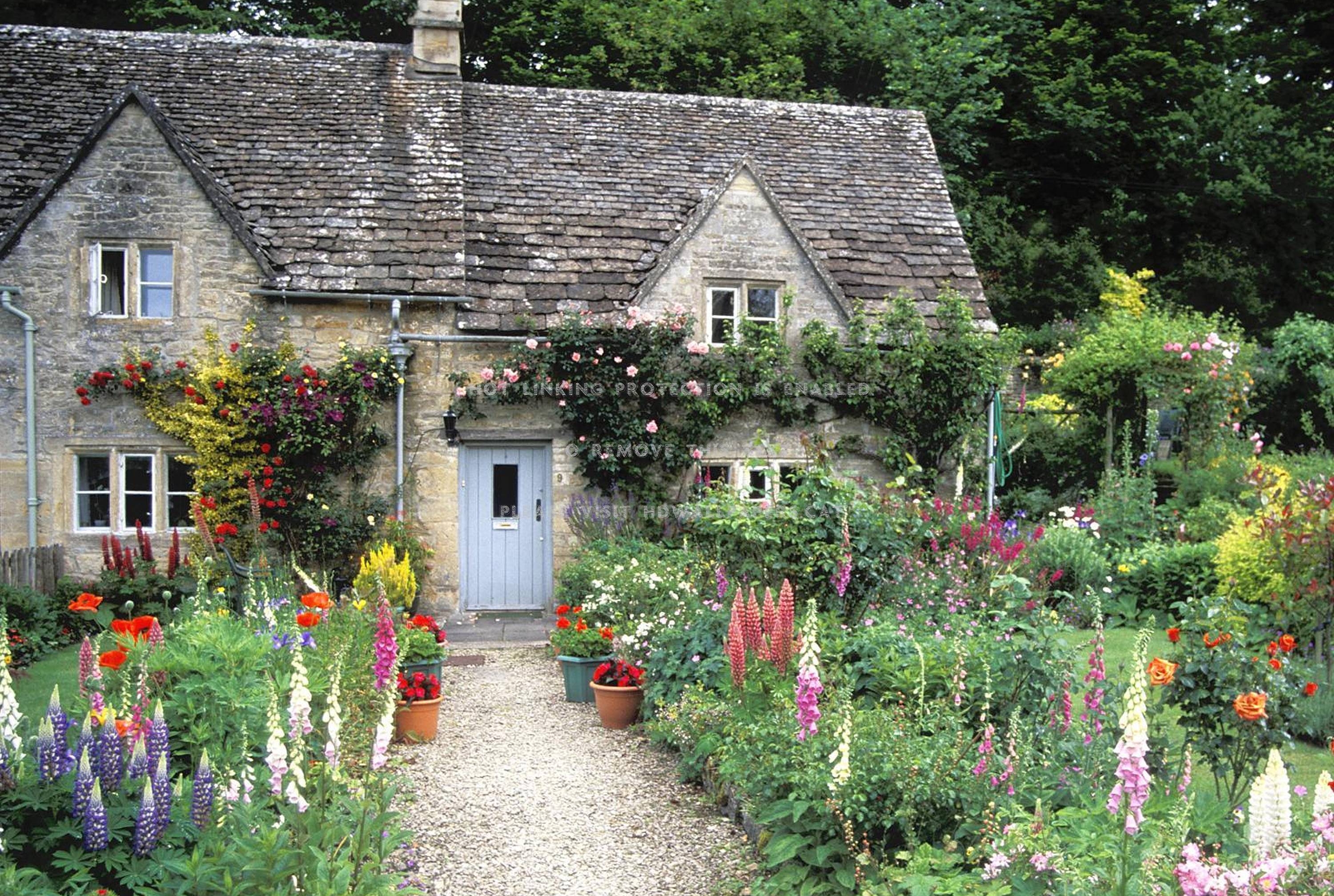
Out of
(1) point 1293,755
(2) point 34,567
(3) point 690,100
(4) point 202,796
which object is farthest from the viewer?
(3) point 690,100

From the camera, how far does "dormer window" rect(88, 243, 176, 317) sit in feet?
46.1

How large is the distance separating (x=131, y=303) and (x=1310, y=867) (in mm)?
14108

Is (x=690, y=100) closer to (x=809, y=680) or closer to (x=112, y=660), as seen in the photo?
(x=112, y=660)

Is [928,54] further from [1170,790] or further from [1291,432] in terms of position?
[1170,790]

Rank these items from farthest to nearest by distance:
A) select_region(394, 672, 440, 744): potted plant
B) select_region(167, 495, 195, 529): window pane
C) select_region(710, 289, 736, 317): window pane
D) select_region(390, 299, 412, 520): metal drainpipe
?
select_region(710, 289, 736, 317): window pane
select_region(167, 495, 195, 529): window pane
select_region(390, 299, 412, 520): metal drainpipe
select_region(394, 672, 440, 744): potted plant

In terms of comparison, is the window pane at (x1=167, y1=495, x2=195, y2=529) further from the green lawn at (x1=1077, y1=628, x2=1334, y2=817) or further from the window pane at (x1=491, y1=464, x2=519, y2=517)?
the green lawn at (x1=1077, y1=628, x2=1334, y2=817)

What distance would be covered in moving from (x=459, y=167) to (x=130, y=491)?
6.15 metres

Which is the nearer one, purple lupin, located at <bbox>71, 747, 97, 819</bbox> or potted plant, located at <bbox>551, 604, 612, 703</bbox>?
purple lupin, located at <bbox>71, 747, 97, 819</bbox>

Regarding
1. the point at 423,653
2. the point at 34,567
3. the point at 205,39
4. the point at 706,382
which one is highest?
the point at 205,39

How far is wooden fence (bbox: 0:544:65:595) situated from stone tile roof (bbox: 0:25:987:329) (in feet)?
12.9

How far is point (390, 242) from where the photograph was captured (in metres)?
14.6

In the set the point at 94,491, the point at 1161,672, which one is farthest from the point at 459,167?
the point at 1161,672

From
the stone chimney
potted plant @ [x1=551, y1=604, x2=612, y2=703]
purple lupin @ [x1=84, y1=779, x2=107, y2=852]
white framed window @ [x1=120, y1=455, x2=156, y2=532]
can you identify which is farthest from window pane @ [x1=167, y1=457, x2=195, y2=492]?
purple lupin @ [x1=84, y1=779, x2=107, y2=852]

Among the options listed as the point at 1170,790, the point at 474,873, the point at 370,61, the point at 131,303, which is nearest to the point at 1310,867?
the point at 1170,790
